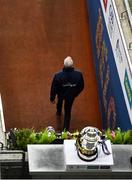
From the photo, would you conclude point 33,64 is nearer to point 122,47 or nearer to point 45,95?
point 45,95

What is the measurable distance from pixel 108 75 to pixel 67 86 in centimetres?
91

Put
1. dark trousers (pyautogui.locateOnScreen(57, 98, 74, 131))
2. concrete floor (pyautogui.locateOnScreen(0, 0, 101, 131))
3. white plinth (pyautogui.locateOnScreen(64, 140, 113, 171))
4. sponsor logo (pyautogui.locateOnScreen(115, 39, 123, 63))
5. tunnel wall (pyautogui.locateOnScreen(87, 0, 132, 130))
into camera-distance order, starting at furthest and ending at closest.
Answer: concrete floor (pyautogui.locateOnScreen(0, 0, 101, 131))
dark trousers (pyautogui.locateOnScreen(57, 98, 74, 131))
sponsor logo (pyautogui.locateOnScreen(115, 39, 123, 63))
tunnel wall (pyautogui.locateOnScreen(87, 0, 132, 130))
white plinth (pyautogui.locateOnScreen(64, 140, 113, 171))

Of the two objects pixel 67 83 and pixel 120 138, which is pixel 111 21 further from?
pixel 120 138

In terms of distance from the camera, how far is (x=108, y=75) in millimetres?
10484

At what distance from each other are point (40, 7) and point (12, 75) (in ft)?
8.35

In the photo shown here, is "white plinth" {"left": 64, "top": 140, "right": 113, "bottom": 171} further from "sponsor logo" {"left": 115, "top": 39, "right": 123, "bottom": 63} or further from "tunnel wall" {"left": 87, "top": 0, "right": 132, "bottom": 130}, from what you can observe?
"sponsor logo" {"left": 115, "top": 39, "right": 123, "bottom": 63}

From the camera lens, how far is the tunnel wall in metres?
9.25

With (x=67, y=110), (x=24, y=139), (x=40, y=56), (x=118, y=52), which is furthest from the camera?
(x=40, y=56)

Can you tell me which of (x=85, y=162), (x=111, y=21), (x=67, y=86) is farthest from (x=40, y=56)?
(x=85, y=162)

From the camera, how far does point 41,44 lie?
12.5 metres

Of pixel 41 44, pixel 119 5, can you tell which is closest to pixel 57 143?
pixel 119 5

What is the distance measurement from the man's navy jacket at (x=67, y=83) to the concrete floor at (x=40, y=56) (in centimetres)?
87

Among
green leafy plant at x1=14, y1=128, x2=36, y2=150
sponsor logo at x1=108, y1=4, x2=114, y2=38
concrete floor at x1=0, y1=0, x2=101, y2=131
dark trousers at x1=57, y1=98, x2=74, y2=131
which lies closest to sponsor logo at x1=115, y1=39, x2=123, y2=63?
sponsor logo at x1=108, y1=4, x2=114, y2=38

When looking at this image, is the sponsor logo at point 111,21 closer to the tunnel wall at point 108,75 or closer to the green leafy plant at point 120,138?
the tunnel wall at point 108,75
